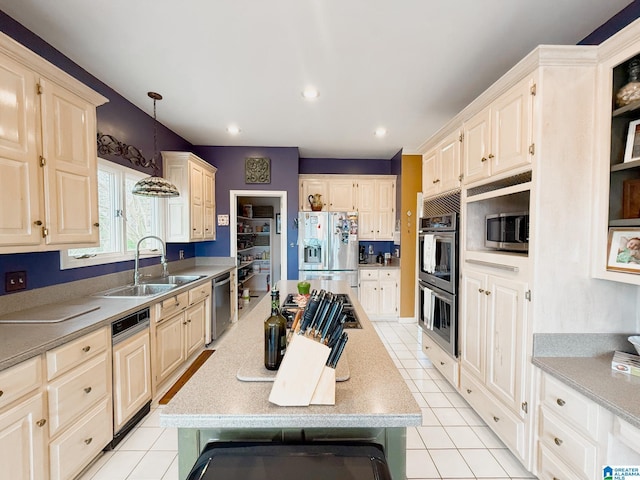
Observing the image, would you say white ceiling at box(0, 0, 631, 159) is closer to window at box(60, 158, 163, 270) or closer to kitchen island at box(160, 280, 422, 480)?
window at box(60, 158, 163, 270)

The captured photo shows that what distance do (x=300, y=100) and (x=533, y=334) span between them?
268 cm

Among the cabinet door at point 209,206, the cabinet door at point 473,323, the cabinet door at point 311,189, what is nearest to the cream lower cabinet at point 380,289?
the cabinet door at point 311,189

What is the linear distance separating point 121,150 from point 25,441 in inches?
96.7

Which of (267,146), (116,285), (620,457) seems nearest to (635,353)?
(620,457)

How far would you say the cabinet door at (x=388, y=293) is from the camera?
4.75m

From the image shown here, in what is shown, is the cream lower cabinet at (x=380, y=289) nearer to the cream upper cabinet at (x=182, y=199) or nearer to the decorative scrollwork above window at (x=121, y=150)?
the cream upper cabinet at (x=182, y=199)

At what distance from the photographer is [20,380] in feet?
4.34

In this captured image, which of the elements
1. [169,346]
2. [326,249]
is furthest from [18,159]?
[326,249]

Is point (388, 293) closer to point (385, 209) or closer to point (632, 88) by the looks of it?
point (385, 209)

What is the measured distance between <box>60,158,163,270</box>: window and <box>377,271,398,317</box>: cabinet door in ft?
10.5

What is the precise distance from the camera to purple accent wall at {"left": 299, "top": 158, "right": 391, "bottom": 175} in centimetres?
529

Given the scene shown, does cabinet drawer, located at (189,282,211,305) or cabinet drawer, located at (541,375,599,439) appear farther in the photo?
cabinet drawer, located at (189,282,211,305)

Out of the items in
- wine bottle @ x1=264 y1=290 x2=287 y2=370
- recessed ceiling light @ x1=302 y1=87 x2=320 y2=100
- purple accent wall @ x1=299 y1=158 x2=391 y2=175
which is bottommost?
wine bottle @ x1=264 y1=290 x2=287 y2=370

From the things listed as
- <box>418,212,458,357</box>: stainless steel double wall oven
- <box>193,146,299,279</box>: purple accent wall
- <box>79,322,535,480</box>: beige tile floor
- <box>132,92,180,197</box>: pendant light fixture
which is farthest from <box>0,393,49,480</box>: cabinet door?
<box>193,146,299,279</box>: purple accent wall
